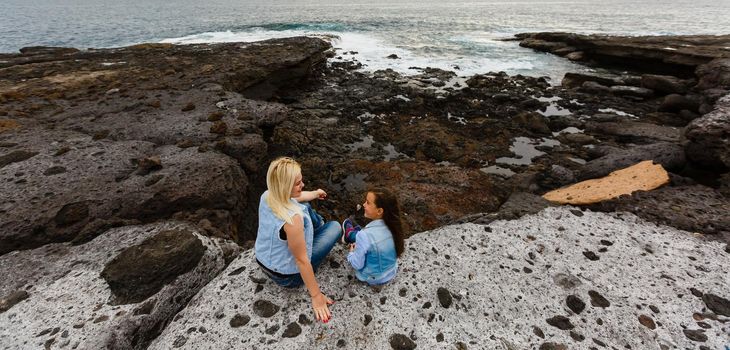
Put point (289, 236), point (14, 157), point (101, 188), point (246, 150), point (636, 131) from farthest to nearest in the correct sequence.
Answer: point (636, 131) → point (246, 150) → point (14, 157) → point (101, 188) → point (289, 236)

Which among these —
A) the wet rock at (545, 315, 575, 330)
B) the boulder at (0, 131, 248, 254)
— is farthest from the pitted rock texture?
the wet rock at (545, 315, 575, 330)

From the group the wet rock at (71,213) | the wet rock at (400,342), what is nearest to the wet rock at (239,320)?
the wet rock at (400,342)

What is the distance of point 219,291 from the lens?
14.3 ft

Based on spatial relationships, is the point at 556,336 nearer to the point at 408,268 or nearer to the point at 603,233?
the point at 408,268

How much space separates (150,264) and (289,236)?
7.87 ft

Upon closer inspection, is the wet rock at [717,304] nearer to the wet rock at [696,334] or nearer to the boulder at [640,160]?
the wet rock at [696,334]

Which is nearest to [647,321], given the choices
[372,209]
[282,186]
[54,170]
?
[372,209]

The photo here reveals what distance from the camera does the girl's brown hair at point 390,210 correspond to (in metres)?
3.87

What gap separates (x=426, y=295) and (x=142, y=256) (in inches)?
157

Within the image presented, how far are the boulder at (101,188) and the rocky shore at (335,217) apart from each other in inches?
1.5

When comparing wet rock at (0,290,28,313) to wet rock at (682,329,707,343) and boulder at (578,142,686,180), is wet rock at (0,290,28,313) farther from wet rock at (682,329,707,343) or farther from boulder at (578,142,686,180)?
boulder at (578,142,686,180)

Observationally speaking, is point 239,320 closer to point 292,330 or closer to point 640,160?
point 292,330

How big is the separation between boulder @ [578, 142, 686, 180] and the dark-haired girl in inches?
324

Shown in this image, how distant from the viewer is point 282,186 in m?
3.53
